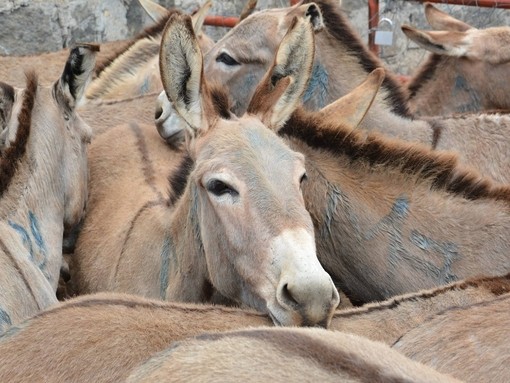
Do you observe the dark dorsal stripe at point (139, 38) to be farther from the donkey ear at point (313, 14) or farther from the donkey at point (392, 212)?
the donkey at point (392, 212)

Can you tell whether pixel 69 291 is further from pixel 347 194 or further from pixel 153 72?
pixel 153 72

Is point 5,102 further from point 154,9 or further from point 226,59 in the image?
point 154,9

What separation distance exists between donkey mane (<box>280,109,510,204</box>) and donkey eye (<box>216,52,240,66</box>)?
136 centimetres

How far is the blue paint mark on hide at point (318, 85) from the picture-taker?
5.19 m

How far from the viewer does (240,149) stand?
329 centimetres

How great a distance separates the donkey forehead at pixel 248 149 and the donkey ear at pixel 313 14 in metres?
1.81

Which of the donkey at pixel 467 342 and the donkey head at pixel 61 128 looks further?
the donkey head at pixel 61 128

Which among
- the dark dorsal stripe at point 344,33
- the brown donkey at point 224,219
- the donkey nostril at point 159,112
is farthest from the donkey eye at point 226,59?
the brown donkey at point 224,219

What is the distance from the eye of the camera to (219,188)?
324 centimetres

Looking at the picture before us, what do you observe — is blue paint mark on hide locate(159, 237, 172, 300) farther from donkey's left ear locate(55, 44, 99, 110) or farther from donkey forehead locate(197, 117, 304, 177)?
donkey's left ear locate(55, 44, 99, 110)

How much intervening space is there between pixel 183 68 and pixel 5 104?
3.72 ft

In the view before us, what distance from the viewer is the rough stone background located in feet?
24.0

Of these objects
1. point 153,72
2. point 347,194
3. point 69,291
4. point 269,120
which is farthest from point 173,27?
point 153,72

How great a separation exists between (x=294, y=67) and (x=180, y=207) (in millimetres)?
674
